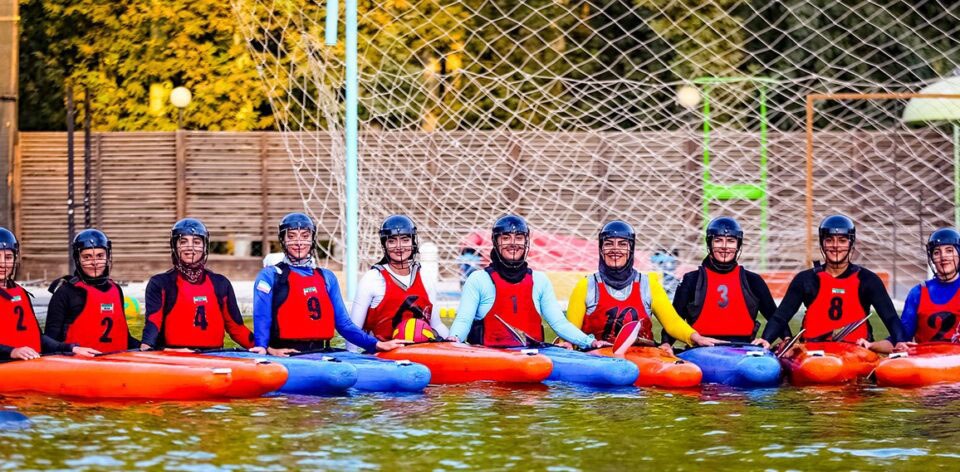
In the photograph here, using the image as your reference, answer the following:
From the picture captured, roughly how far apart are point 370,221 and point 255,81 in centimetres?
542

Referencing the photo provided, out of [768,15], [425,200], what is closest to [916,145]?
[768,15]

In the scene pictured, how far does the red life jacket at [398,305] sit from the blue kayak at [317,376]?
1.27m

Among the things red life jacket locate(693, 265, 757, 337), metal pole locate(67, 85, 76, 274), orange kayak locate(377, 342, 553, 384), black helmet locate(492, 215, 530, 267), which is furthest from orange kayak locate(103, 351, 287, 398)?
metal pole locate(67, 85, 76, 274)

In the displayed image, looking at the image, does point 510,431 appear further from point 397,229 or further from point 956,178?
point 956,178

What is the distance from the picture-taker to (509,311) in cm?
1180

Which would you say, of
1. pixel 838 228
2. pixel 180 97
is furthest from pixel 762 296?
pixel 180 97

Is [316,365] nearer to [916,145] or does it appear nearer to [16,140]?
[916,145]

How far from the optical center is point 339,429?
30.2 ft

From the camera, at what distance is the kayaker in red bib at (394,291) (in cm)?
1188

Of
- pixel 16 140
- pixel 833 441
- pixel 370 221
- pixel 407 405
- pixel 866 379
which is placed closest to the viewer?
pixel 833 441

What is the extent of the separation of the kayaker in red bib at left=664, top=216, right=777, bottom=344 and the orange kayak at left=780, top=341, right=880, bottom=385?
1.63 feet

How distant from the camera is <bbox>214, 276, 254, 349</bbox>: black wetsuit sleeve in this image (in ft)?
37.1

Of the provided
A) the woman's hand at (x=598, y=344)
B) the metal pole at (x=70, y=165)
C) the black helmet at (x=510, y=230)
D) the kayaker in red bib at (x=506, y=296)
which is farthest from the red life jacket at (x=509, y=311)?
the metal pole at (x=70, y=165)

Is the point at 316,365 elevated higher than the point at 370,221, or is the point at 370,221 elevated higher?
the point at 370,221
